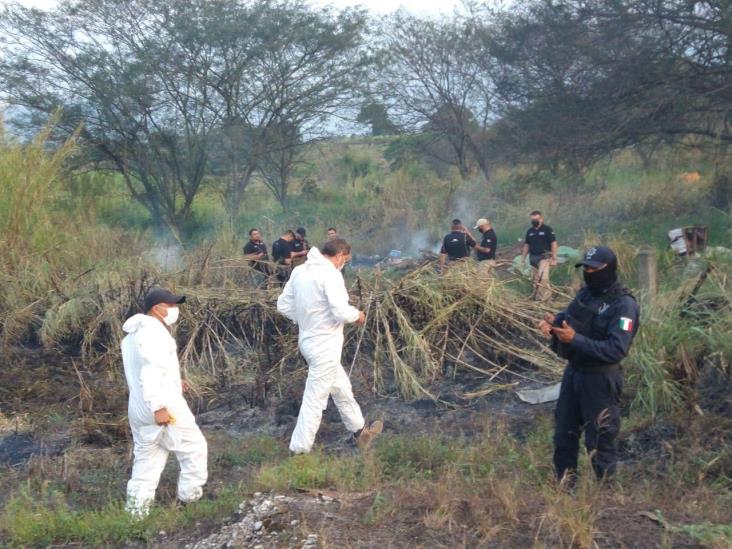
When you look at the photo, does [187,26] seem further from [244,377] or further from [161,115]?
[244,377]

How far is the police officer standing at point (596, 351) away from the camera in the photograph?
510 cm

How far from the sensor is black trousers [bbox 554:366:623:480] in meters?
5.20

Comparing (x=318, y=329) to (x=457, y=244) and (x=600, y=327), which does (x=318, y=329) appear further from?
(x=457, y=244)

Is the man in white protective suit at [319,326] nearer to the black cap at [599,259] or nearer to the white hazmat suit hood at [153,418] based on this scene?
the white hazmat suit hood at [153,418]

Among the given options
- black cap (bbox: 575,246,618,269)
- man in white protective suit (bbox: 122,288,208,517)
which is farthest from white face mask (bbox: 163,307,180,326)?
black cap (bbox: 575,246,618,269)

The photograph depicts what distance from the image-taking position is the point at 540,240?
47.2 feet

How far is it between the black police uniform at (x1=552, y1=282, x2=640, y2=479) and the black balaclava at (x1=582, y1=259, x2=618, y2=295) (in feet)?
0.10

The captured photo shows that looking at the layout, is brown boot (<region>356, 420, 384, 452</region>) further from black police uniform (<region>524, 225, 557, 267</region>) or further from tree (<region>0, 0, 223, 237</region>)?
tree (<region>0, 0, 223, 237</region>)

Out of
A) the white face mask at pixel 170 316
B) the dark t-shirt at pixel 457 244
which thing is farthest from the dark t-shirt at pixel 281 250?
the white face mask at pixel 170 316

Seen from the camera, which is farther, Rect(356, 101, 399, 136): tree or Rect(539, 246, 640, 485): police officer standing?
Rect(356, 101, 399, 136): tree

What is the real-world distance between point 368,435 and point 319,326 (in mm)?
932

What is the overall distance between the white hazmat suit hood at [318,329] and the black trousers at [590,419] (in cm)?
200

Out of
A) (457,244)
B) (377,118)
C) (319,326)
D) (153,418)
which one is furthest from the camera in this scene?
(377,118)

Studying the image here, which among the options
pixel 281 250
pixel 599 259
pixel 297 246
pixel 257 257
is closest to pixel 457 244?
pixel 297 246
